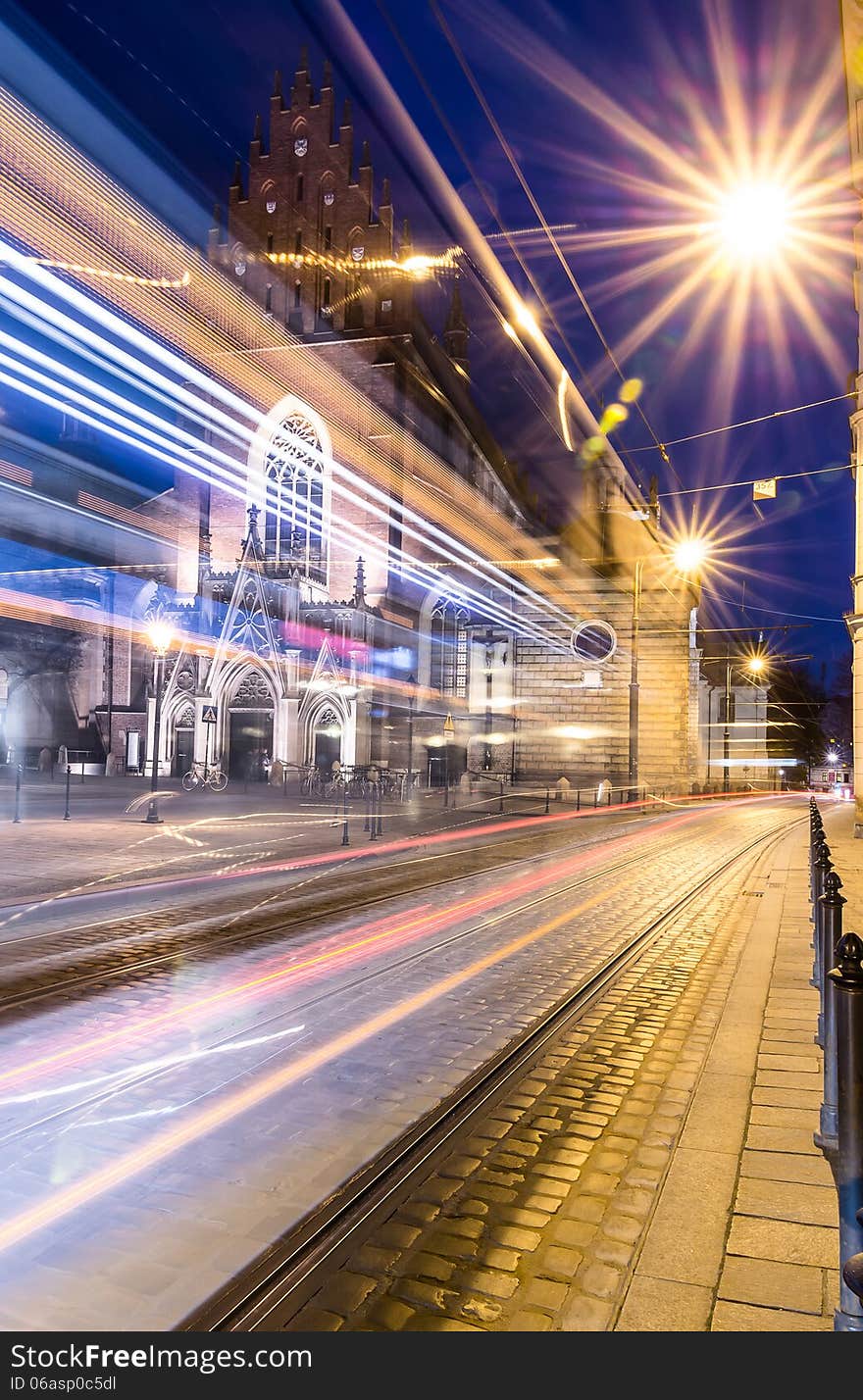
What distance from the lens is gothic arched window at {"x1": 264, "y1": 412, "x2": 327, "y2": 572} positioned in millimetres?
40469

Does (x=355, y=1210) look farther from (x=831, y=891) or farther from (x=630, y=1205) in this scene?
(x=831, y=891)

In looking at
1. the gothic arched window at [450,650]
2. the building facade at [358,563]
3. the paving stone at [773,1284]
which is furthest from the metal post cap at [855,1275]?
the gothic arched window at [450,650]

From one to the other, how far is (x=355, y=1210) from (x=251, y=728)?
112ft

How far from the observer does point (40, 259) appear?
27.7m

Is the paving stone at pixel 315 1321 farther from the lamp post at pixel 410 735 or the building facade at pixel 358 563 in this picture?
the building facade at pixel 358 563

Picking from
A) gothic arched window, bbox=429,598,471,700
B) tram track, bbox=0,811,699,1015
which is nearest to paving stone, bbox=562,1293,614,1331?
tram track, bbox=0,811,699,1015

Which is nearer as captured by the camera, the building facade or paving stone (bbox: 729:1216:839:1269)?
paving stone (bbox: 729:1216:839:1269)

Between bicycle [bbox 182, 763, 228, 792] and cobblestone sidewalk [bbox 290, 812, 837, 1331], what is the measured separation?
2779 centimetres

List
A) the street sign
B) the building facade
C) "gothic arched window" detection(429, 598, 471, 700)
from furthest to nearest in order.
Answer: "gothic arched window" detection(429, 598, 471, 700), the building facade, the street sign

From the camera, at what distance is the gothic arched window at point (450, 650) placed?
4347 cm

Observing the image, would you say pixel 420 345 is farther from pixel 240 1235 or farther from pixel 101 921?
pixel 240 1235

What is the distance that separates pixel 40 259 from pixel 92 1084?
96.9 feet

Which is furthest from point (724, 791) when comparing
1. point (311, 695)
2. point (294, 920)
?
point (294, 920)

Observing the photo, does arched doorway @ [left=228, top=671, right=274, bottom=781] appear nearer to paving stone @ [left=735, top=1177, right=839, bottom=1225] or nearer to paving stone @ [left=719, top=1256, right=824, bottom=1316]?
paving stone @ [left=735, top=1177, right=839, bottom=1225]
